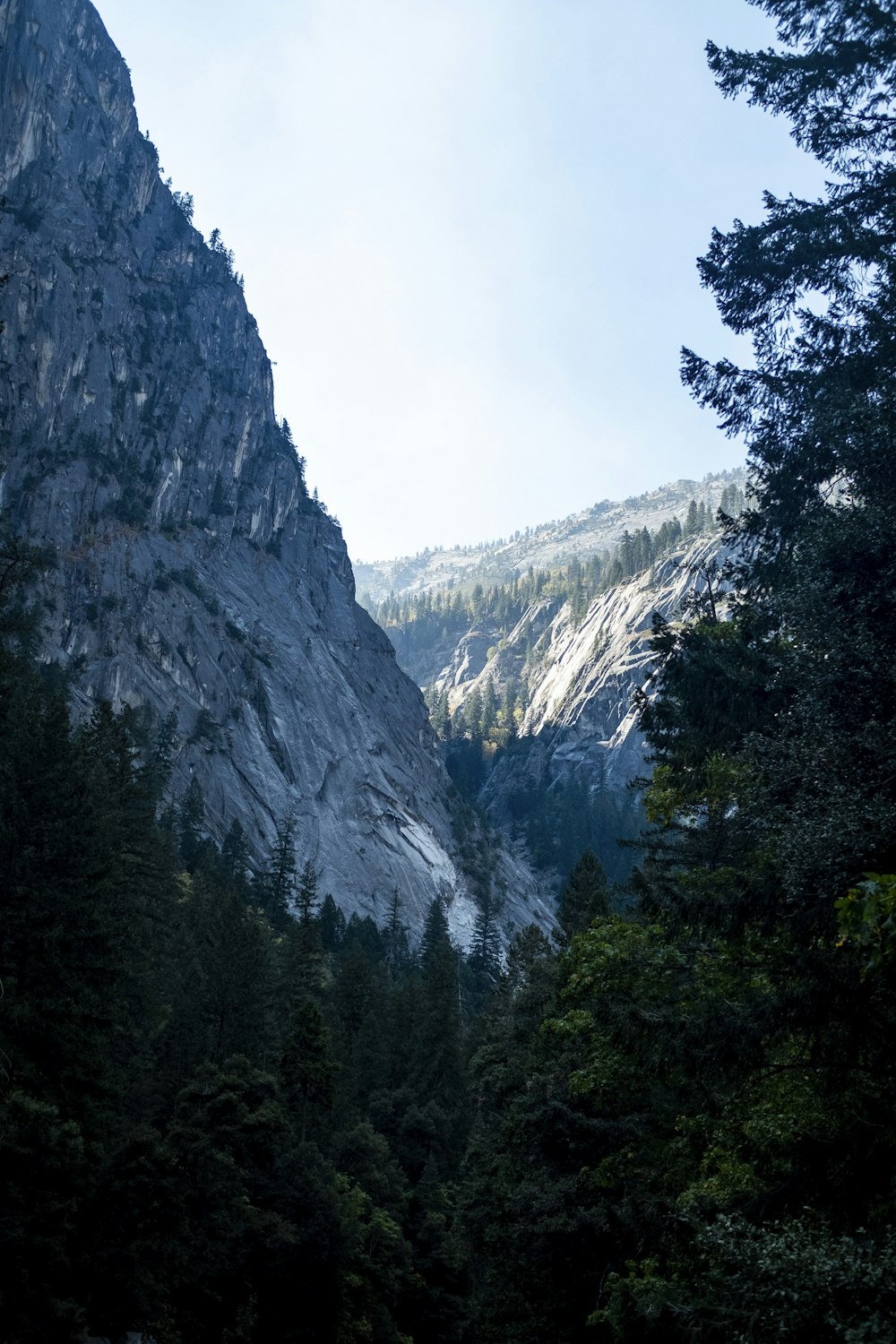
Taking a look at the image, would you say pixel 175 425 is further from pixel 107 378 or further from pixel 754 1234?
pixel 754 1234

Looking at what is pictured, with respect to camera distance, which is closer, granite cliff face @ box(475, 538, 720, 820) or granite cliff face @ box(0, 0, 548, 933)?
granite cliff face @ box(0, 0, 548, 933)

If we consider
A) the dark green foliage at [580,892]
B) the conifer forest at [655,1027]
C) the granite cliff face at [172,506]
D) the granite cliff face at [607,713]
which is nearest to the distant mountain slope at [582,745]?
the granite cliff face at [607,713]

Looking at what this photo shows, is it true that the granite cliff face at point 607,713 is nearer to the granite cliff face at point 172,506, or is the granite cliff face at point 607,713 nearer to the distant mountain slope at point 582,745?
the distant mountain slope at point 582,745

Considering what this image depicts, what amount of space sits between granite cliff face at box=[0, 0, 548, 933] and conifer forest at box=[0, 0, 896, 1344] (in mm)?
55120

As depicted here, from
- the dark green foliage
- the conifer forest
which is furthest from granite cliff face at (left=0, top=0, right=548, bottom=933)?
the conifer forest

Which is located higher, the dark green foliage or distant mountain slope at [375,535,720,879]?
distant mountain slope at [375,535,720,879]

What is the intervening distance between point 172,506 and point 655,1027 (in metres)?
117

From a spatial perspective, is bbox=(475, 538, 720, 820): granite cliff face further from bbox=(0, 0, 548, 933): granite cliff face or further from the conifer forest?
the conifer forest

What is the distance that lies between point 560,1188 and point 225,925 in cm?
2219

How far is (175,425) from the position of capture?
125 meters

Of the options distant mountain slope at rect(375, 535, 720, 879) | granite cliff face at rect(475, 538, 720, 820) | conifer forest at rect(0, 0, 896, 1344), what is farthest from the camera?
granite cliff face at rect(475, 538, 720, 820)

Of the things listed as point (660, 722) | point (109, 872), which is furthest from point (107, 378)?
point (660, 722)

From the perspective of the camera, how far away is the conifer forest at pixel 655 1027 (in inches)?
388

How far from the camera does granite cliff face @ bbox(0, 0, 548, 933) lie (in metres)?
104
